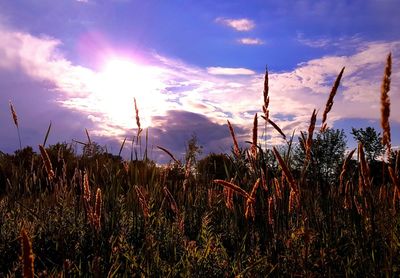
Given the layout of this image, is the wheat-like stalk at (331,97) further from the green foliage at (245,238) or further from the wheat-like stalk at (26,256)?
the wheat-like stalk at (26,256)

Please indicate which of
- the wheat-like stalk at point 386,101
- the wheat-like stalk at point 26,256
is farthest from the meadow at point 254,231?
the wheat-like stalk at point 26,256

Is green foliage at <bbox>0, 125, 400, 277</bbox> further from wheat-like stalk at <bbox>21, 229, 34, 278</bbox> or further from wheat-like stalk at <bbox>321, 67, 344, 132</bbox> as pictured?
wheat-like stalk at <bbox>21, 229, 34, 278</bbox>

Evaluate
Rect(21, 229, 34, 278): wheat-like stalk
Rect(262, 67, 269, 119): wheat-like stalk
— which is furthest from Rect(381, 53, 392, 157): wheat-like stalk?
Rect(21, 229, 34, 278): wheat-like stalk

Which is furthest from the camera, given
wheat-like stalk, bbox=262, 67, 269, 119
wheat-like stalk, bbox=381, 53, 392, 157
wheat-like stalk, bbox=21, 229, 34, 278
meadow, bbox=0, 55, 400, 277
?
wheat-like stalk, bbox=262, 67, 269, 119

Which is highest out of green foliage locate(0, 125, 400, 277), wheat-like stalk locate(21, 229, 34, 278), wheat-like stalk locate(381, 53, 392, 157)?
wheat-like stalk locate(381, 53, 392, 157)

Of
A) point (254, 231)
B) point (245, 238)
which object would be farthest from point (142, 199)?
point (254, 231)

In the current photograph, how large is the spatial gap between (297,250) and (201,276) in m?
0.69

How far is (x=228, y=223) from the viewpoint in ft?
13.0

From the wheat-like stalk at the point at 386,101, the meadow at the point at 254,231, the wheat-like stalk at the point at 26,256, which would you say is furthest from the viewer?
the meadow at the point at 254,231

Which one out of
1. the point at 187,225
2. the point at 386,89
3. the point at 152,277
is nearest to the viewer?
the point at 386,89

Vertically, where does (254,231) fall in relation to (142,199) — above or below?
below

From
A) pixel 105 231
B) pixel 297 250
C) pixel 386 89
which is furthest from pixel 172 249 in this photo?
pixel 386 89

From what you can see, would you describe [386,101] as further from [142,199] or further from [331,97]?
[142,199]

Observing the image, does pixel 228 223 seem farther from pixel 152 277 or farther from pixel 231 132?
pixel 152 277
